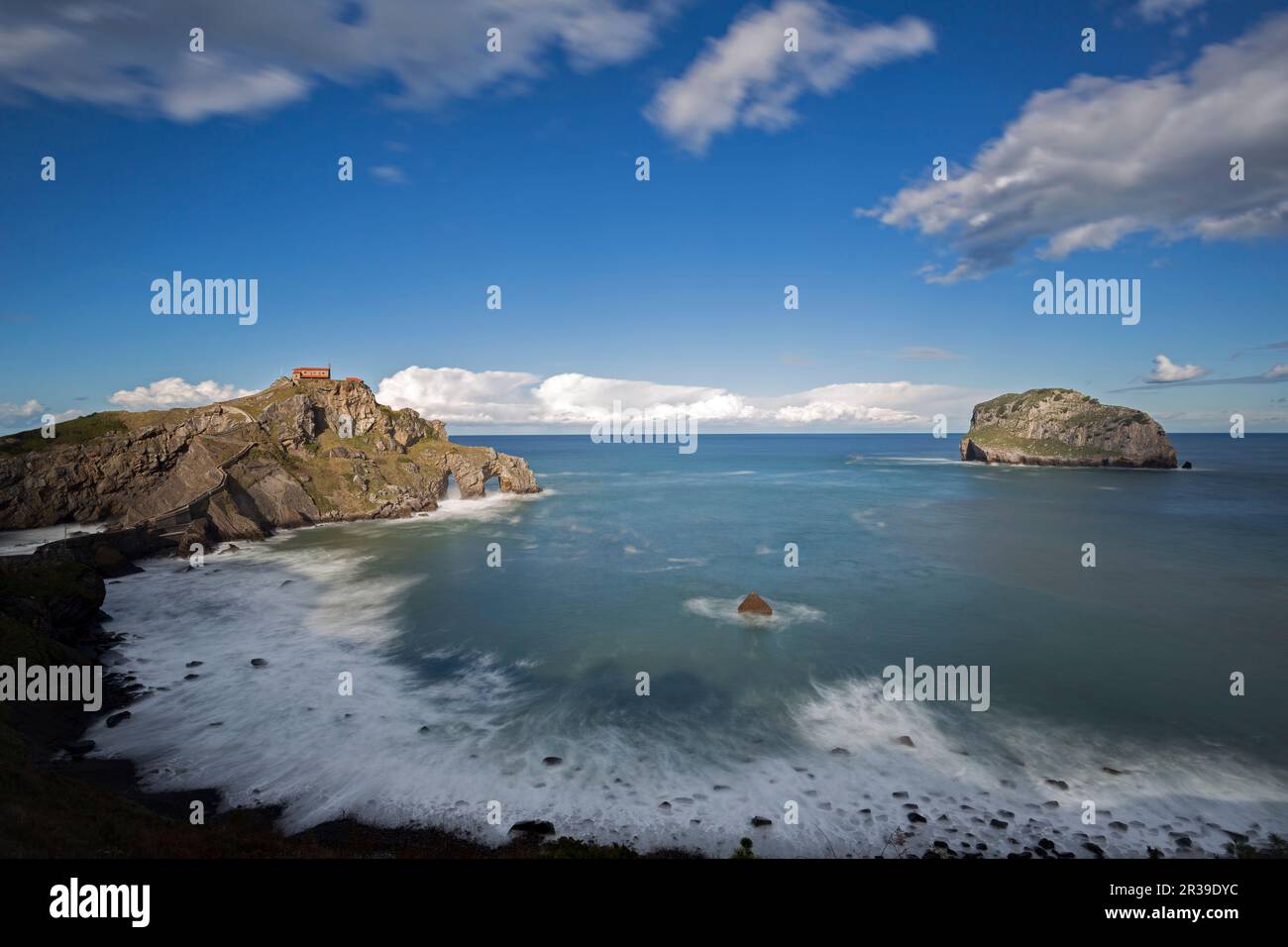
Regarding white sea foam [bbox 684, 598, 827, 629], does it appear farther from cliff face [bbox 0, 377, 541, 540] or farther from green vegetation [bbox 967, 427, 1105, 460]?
green vegetation [bbox 967, 427, 1105, 460]

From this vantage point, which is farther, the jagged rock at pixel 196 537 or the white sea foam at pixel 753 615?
the jagged rock at pixel 196 537

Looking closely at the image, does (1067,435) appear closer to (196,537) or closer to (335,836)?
(335,836)

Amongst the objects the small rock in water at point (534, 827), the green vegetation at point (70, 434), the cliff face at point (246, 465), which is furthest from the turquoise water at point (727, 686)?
the green vegetation at point (70, 434)

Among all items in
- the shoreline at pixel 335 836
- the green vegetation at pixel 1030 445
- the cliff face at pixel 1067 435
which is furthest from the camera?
the green vegetation at pixel 1030 445

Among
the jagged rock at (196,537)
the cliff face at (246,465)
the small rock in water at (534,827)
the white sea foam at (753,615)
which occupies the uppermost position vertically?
the cliff face at (246,465)

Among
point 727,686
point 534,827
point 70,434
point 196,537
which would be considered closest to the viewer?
point 534,827

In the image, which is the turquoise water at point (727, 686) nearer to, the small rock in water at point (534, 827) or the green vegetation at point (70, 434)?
the small rock in water at point (534, 827)

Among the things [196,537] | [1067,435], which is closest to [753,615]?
[196,537]
